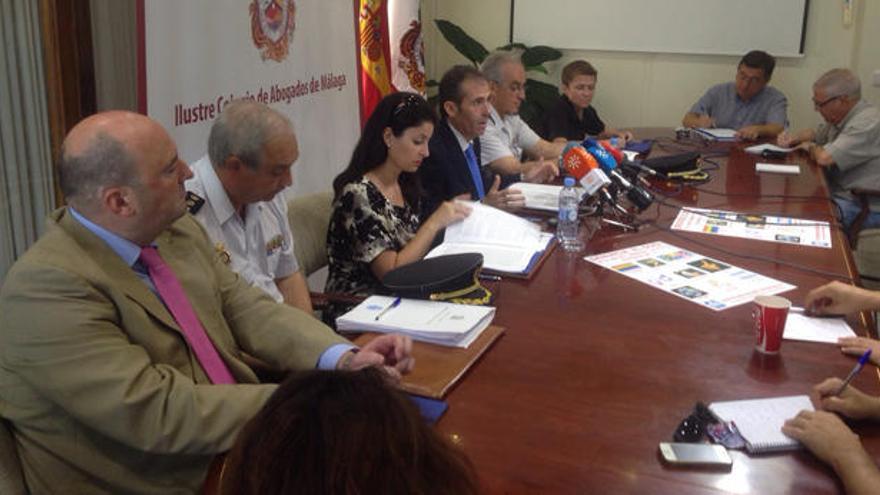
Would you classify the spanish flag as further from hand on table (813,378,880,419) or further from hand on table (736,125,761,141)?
hand on table (813,378,880,419)

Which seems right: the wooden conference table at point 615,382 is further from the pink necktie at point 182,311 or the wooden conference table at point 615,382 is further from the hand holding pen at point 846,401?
the pink necktie at point 182,311

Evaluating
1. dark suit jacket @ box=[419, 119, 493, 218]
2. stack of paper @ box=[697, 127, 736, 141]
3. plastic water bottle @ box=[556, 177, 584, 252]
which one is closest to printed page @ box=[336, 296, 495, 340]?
plastic water bottle @ box=[556, 177, 584, 252]

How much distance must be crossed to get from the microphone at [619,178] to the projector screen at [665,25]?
286 centimetres

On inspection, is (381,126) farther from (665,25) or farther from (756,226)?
(665,25)

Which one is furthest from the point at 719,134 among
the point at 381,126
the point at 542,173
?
the point at 381,126

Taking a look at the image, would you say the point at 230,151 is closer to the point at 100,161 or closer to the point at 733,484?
the point at 100,161

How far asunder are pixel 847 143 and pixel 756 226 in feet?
6.05

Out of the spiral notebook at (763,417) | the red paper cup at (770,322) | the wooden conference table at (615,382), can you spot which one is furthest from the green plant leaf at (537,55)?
the spiral notebook at (763,417)

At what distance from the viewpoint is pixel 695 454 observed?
1160 mm

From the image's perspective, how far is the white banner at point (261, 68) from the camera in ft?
8.16

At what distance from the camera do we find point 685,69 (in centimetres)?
541

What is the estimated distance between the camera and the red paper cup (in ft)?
4.93

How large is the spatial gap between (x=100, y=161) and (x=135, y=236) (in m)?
0.14

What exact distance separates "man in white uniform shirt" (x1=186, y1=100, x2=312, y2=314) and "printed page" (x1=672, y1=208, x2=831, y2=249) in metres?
1.32
